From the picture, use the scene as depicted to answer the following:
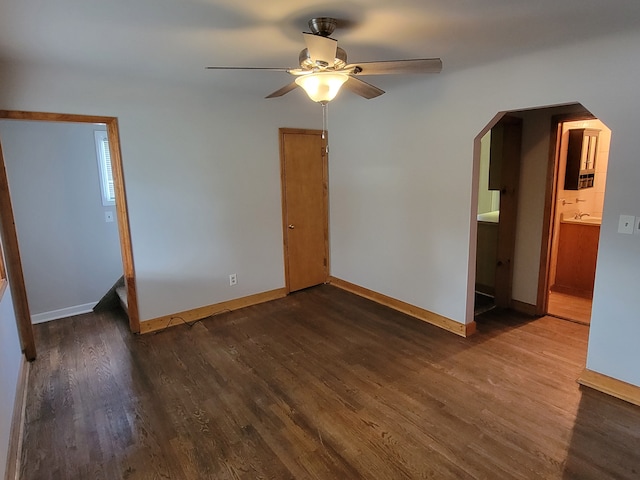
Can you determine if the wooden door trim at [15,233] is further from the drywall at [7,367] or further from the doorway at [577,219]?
the doorway at [577,219]

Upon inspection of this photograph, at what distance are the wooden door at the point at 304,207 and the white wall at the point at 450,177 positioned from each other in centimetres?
18

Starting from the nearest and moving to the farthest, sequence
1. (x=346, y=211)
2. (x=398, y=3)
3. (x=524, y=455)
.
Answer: (x=398, y=3) → (x=524, y=455) → (x=346, y=211)

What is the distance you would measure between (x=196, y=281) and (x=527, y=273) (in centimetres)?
361

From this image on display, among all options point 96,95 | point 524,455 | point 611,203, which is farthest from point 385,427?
point 96,95

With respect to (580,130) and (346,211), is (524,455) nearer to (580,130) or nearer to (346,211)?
(346,211)

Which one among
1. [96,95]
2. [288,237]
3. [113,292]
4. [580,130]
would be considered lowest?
[113,292]

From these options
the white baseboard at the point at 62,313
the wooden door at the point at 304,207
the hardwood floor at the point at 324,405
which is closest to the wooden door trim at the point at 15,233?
the hardwood floor at the point at 324,405

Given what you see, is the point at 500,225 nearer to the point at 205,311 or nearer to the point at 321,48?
the point at 321,48

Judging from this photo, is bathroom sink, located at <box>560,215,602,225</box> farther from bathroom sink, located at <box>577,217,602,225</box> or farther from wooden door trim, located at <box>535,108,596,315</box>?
wooden door trim, located at <box>535,108,596,315</box>

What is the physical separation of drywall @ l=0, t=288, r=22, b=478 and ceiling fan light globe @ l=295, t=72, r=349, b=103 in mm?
2443

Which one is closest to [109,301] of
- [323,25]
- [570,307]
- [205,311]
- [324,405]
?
[205,311]

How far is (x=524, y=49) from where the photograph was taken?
2.60 metres

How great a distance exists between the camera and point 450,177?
11.2 feet

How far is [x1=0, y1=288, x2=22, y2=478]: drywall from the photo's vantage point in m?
1.93
